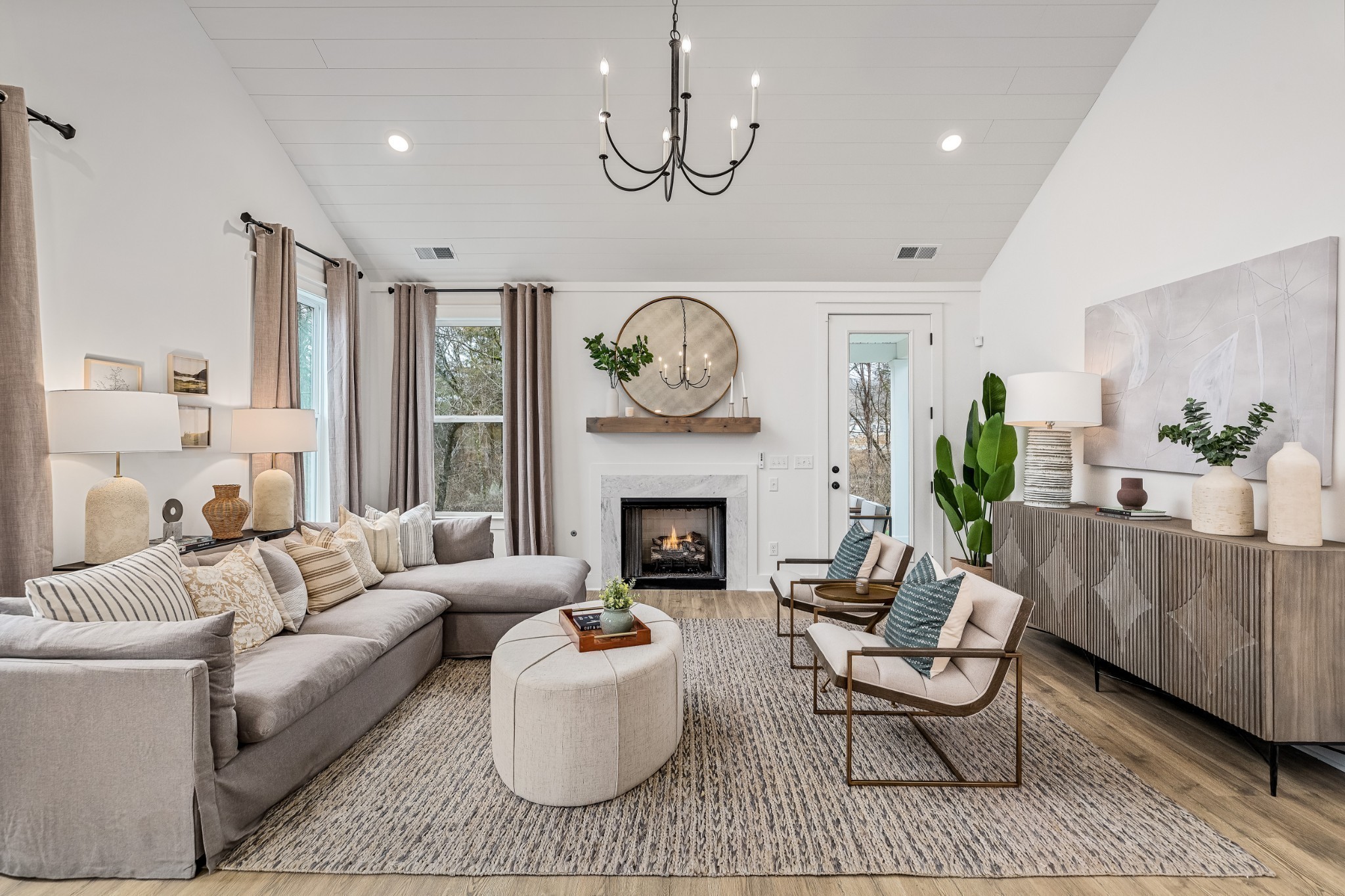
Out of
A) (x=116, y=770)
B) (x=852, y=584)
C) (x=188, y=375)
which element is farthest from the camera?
(x=852, y=584)

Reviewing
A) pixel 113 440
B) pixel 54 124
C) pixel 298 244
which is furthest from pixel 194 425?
pixel 298 244

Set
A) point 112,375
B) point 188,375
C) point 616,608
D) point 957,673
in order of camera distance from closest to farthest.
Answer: point 957,673, point 616,608, point 112,375, point 188,375

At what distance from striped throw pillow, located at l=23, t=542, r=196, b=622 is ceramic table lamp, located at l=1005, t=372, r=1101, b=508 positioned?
4118 millimetres

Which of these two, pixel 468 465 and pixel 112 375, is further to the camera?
pixel 468 465

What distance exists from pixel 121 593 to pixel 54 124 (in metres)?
1.98

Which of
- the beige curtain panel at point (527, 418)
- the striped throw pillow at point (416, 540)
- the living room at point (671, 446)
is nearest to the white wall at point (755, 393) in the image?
the living room at point (671, 446)

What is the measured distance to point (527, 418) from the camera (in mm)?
4988

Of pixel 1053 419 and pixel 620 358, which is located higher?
pixel 620 358

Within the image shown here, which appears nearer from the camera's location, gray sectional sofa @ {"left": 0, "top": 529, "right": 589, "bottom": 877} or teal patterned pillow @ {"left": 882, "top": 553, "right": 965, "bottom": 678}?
gray sectional sofa @ {"left": 0, "top": 529, "right": 589, "bottom": 877}

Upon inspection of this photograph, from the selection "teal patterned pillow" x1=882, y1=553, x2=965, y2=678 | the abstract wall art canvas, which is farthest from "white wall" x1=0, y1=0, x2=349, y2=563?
the abstract wall art canvas

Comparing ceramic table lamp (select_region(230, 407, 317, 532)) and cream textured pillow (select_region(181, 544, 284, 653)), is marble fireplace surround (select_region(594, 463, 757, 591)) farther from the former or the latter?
cream textured pillow (select_region(181, 544, 284, 653))

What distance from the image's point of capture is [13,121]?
233 centimetres

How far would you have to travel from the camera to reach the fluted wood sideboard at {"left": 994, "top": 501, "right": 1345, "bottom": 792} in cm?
220

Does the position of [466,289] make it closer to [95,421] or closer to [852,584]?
[95,421]
